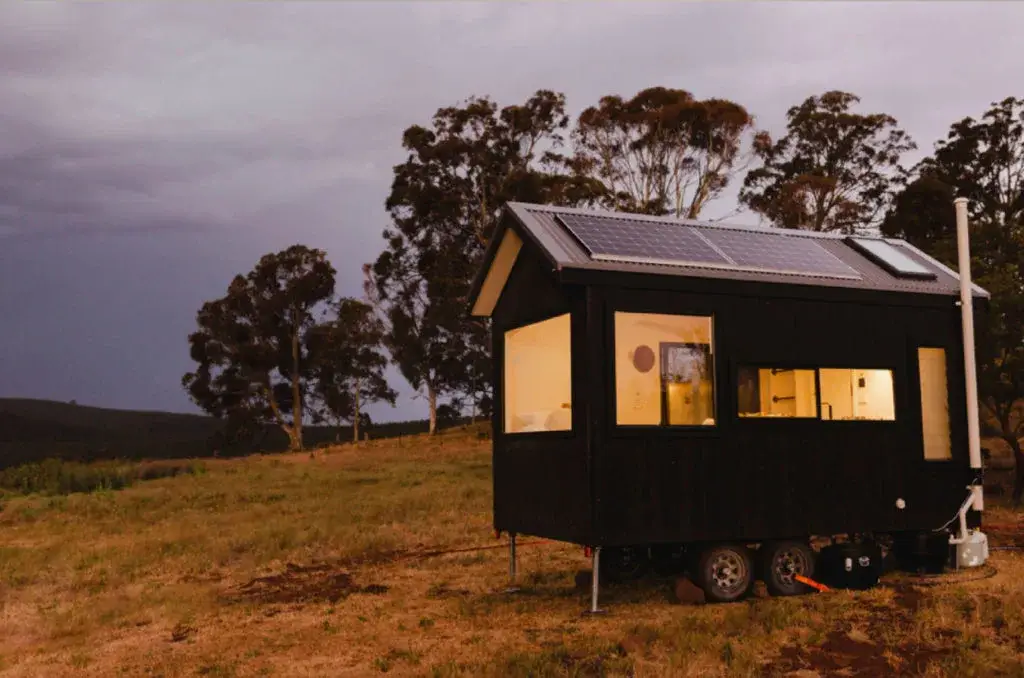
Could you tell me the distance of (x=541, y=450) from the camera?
11500 millimetres

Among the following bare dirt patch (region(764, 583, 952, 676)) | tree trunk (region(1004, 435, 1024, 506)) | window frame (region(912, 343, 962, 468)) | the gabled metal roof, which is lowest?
bare dirt patch (region(764, 583, 952, 676))

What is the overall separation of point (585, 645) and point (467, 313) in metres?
6.19

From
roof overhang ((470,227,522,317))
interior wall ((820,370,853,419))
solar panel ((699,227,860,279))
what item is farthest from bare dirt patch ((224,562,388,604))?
solar panel ((699,227,860,279))

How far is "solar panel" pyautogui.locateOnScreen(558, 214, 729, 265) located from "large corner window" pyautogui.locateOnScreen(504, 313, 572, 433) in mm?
1519

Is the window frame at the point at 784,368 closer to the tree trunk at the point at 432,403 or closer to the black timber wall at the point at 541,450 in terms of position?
the black timber wall at the point at 541,450

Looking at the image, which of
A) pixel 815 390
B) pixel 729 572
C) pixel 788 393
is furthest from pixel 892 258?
pixel 729 572

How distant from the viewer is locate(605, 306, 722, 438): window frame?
1039 centimetres

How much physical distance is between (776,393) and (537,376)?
343cm

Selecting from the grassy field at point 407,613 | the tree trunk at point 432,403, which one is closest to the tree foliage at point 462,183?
the tree trunk at point 432,403

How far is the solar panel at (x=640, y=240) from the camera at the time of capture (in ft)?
35.6

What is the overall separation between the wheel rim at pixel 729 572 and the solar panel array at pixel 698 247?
3598 mm

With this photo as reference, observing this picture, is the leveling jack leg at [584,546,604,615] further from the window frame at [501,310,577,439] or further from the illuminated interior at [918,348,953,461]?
the illuminated interior at [918,348,953,461]

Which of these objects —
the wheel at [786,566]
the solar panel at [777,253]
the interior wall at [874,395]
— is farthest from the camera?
the interior wall at [874,395]

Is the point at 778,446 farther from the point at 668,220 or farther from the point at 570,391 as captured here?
the point at 668,220
